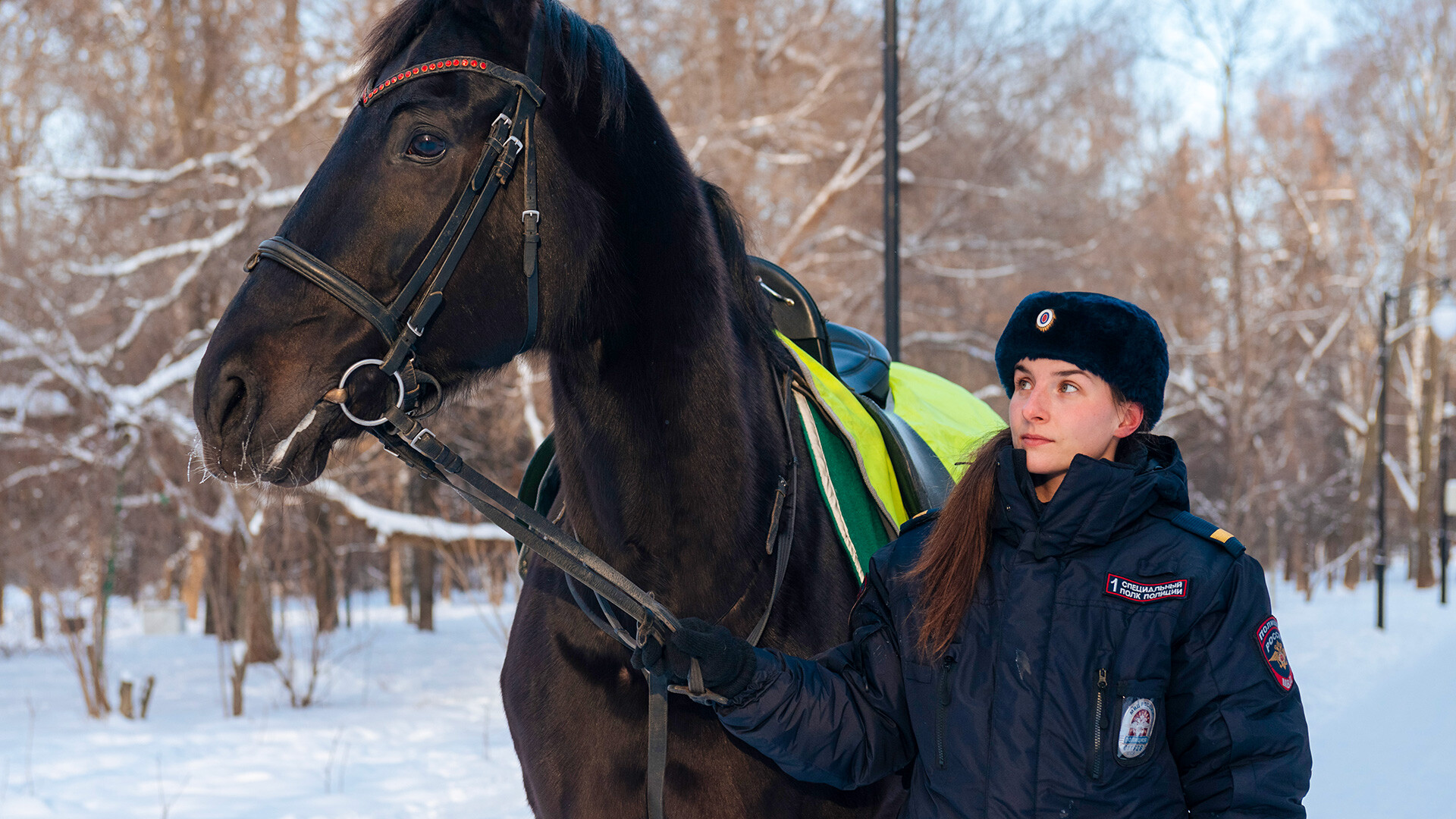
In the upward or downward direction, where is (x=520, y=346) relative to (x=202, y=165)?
downward

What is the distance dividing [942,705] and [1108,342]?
0.62 meters

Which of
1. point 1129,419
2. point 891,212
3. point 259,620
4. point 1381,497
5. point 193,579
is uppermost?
point 891,212

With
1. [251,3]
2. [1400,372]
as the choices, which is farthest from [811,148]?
[1400,372]

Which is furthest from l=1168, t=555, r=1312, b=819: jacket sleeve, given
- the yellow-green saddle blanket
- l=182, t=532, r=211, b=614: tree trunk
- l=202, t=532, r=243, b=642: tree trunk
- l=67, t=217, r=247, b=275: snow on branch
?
l=182, t=532, r=211, b=614: tree trunk

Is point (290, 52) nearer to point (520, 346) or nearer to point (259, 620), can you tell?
point (259, 620)

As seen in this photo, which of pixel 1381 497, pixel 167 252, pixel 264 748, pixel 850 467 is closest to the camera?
pixel 850 467

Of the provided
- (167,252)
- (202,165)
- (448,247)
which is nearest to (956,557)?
(448,247)

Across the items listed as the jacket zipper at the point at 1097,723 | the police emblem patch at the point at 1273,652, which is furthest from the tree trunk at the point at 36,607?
the police emblem patch at the point at 1273,652

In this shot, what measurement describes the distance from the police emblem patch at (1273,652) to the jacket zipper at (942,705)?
0.44 meters

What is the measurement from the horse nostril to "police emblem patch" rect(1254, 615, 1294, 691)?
4.88 ft

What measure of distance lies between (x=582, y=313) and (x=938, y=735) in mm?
898

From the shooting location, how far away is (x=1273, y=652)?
56.6 inches

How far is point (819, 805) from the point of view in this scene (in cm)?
184

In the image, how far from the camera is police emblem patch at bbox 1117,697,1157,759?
1428mm
